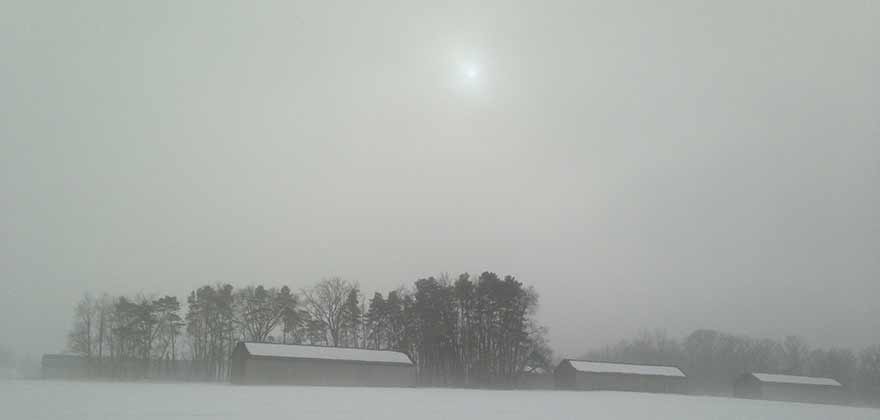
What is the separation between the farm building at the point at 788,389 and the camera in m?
68.1

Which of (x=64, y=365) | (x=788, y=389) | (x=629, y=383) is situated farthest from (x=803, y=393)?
(x=64, y=365)

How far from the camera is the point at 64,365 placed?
8019 cm

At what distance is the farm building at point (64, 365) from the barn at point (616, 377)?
184 ft

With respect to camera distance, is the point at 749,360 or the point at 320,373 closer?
the point at 320,373

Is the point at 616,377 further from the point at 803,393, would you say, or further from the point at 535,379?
the point at 803,393

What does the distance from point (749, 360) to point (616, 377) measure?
49.5 meters

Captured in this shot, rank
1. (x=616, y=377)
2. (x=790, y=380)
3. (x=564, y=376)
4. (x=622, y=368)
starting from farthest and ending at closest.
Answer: (x=790, y=380) < (x=622, y=368) < (x=564, y=376) < (x=616, y=377)

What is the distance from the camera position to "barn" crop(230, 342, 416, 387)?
47781 millimetres

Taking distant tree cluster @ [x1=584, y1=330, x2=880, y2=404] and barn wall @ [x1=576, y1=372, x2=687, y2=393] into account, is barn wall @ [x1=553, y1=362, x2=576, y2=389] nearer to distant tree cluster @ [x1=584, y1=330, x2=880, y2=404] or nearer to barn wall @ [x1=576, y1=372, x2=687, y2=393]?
barn wall @ [x1=576, y1=372, x2=687, y2=393]

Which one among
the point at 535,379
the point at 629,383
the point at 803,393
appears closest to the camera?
the point at 629,383

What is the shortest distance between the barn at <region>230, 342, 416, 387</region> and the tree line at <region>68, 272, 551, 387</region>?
56.0ft

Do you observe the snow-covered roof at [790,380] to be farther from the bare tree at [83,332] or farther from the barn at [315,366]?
the bare tree at [83,332]

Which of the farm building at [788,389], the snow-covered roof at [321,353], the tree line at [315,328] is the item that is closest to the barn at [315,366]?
the snow-covered roof at [321,353]

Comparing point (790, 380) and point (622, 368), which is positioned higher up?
point (622, 368)
